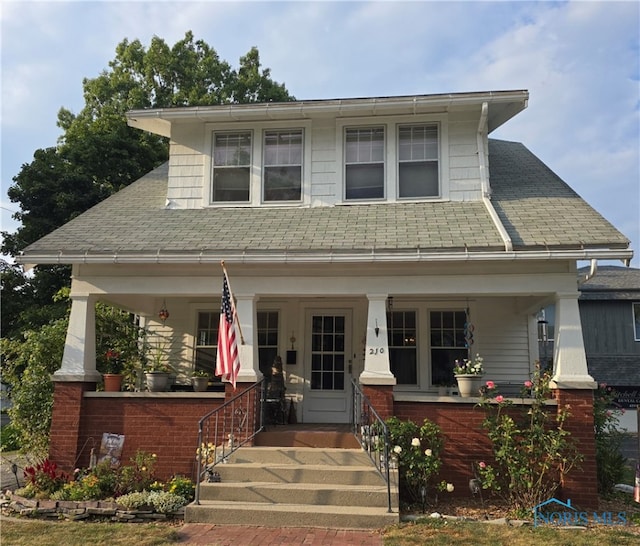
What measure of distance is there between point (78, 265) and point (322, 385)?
15.5 ft

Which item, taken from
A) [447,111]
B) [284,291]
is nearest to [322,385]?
[284,291]

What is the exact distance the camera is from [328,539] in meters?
6.04

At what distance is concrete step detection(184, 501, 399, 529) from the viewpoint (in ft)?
21.1

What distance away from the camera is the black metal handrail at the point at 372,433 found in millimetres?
7005

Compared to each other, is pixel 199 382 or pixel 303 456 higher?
pixel 199 382

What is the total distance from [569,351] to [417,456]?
2.63 meters

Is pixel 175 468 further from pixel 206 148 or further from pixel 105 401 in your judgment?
pixel 206 148

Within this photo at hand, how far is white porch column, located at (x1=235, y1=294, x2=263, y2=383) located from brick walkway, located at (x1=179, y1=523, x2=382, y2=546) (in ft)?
Result: 7.32

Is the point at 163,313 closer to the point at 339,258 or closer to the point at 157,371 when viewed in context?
the point at 157,371

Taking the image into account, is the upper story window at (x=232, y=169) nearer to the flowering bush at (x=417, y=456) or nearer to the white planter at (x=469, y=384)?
the white planter at (x=469, y=384)

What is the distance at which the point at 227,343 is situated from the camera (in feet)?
24.1

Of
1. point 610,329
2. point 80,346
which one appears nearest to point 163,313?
point 80,346

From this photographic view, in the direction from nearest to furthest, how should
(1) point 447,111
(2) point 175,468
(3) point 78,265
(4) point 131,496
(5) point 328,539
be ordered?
(5) point 328,539 < (4) point 131,496 < (2) point 175,468 < (3) point 78,265 < (1) point 447,111

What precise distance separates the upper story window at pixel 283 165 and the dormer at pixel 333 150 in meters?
0.02
